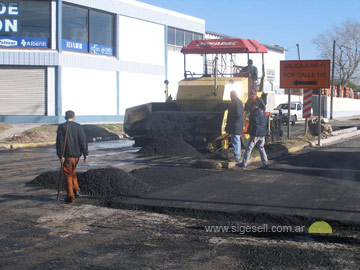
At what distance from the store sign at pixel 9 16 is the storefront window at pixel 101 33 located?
5108 mm

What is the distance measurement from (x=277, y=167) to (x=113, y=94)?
22.2 m

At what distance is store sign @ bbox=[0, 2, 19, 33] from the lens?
27.5m

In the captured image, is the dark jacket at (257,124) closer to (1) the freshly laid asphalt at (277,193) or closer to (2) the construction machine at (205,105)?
(1) the freshly laid asphalt at (277,193)

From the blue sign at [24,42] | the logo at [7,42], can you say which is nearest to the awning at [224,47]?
the blue sign at [24,42]

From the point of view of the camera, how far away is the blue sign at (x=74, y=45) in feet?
95.8

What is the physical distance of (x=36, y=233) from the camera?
6312 mm

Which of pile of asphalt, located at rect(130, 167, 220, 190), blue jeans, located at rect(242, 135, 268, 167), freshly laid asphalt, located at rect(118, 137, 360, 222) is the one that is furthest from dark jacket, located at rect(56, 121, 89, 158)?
blue jeans, located at rect(242, 135, 268, 167)

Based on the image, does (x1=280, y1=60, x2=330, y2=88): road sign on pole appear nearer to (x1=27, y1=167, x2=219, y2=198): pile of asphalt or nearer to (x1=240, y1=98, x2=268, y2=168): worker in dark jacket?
(x1=240, y1=98, x2=268, y2=168): worker in dark jacket

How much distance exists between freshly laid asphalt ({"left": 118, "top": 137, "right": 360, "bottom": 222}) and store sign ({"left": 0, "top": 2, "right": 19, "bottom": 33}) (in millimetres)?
20793

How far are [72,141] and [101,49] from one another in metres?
24.7

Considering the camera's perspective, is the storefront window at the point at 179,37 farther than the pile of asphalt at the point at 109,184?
Yes

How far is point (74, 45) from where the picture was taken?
29.9 m

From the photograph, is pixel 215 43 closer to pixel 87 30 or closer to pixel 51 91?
pixel 51 91

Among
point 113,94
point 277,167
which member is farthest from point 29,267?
point 113,94
